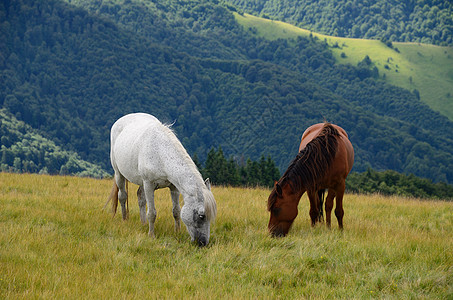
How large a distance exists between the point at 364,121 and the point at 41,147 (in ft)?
447

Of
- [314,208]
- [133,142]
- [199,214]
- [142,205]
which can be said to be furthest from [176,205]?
[314,208]

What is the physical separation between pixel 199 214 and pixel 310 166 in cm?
228

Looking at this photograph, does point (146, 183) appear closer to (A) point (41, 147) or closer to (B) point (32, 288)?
(B) point (32, 288)

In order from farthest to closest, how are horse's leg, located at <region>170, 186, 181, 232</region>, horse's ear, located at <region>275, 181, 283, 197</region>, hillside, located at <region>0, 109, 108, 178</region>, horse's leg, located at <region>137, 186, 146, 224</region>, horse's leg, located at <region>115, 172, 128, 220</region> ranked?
hillside, located at <region>0, 109, 108, 178</region>, horse's leg, located at <region>115, 172, 128, 220</region>, horse's leg, located at <region>137, 186, 146, 224</region>, horse's leg, located at <region>170, 186, 181, 232</region>, horse's ear, located at <region>275, 181, 283, 197</region>

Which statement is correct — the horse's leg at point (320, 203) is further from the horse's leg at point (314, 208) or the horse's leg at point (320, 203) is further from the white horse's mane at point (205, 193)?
the white horse's mane at point (205, 193)

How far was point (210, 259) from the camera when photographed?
20.1ft

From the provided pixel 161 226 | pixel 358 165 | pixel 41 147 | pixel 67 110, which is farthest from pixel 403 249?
pixel 67 110

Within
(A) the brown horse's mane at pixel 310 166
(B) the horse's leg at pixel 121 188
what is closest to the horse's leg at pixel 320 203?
(A) the brown horse's mane at pixel 310 166

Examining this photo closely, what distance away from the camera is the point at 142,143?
301 inches

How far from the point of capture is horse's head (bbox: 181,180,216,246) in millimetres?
6707

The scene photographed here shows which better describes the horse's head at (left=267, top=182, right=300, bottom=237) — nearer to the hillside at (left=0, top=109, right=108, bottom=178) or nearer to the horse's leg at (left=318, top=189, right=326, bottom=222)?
the horse's leg at (left=318, top=189, right=326, bottom=222)

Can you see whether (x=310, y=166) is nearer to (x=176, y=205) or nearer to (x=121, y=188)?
(x=176, y=205)

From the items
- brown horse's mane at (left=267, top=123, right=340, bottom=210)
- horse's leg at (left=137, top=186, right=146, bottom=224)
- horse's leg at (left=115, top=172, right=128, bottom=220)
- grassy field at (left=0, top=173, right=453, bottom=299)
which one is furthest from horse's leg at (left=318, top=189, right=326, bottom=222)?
horse's leg at (left=115, top=172, right=128, bottom=220)

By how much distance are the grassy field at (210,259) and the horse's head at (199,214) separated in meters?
0.22
